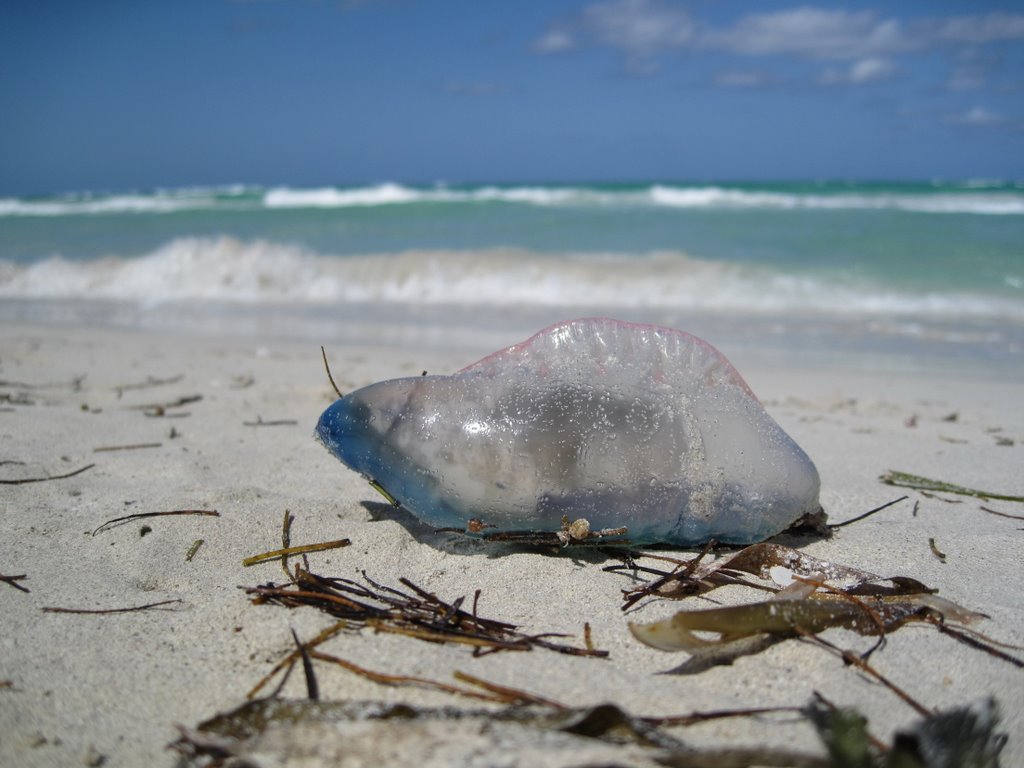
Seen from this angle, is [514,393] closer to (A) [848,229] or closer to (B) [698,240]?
(B) [698,240]

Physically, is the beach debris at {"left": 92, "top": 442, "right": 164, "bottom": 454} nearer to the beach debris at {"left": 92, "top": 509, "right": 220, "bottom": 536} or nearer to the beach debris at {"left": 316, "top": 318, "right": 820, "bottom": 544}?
the beach debris at {"left": 92, "top": 509, "right": 220, "bottom": 536}

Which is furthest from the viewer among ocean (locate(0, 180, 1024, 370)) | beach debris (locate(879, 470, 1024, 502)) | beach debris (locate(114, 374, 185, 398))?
ocean (locate(0, 180, 1024, 370))

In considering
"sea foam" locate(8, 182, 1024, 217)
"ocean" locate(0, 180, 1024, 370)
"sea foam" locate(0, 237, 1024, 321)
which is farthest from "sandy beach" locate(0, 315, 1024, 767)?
"sea foam" locate(8, 182, 1024, 217)

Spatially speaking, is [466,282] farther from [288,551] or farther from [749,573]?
[749,573]

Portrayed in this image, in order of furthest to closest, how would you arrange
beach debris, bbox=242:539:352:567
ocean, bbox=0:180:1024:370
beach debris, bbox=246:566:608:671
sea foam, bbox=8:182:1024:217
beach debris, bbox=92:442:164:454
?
sea foam, bbox=8:182:1024:217 → ocean, bbox=0:180:1024:370 → beach debris, bbox=92:442:164:454 → beach debris, bbox=242:539:352:567 → beach debris, bbox=246:566:608:671

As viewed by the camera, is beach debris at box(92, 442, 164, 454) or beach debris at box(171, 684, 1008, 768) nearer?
beach debris at box(171, 684, 1008, 768)

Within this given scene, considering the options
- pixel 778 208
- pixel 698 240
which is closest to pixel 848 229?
pixel 698 240

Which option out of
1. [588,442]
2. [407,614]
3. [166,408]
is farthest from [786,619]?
[166,408]
